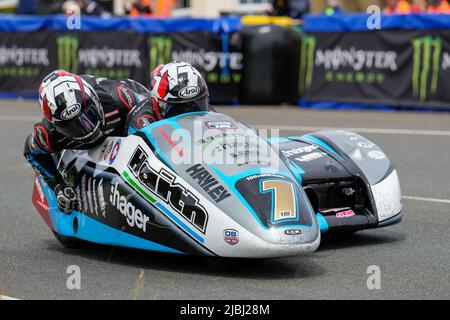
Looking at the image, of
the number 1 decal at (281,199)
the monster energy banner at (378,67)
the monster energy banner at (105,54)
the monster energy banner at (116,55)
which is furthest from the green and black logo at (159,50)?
the number 1 decal at (281,199)

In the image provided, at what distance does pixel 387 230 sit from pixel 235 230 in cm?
202

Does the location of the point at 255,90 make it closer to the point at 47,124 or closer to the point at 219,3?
the point at 219,3

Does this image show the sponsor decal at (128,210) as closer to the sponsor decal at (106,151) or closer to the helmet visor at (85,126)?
the sponsor decal at (106,151)

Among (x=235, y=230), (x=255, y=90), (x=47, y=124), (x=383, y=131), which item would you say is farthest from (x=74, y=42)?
(x=235, y=230)

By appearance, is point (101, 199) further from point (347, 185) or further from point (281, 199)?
point (347, 185)

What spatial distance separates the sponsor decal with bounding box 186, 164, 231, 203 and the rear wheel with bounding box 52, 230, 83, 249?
4.40ft

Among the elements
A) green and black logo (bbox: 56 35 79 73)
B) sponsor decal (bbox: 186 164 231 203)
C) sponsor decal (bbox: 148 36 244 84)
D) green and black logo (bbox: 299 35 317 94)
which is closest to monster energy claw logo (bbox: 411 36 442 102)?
green and black logo (bbox: 299 35 317 94)

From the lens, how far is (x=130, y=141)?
631 cm

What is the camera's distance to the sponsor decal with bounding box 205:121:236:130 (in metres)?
6.18

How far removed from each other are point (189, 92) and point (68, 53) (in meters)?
12.6

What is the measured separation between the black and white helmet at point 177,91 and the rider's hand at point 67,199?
0.79 m

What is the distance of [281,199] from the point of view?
5.73 m

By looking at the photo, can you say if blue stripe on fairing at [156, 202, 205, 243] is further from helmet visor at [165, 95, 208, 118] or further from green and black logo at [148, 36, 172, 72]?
green and black logo at [148, 36, 172, 72]

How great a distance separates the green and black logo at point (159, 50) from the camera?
17.4m
